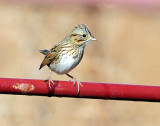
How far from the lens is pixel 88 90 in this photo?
4539mm

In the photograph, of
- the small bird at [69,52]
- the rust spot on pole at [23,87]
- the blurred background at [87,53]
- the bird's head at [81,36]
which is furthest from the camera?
the blurred background at [87,53]

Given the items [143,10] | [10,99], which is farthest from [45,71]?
[143,10]

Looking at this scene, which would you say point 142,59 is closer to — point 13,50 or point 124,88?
point 13,50

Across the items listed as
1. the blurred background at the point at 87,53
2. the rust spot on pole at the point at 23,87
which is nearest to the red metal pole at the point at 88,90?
the rust spot on pole at the point at 23,87

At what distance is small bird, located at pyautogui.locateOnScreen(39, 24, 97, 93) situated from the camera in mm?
6289

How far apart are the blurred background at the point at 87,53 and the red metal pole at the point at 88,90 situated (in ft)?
20.4

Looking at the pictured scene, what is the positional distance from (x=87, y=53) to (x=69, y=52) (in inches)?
226

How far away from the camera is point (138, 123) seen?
11.2 meters

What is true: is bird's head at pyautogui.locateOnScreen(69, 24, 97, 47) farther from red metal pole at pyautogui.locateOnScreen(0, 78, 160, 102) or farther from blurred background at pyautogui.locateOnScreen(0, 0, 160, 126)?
blurred background at pyautogui.locateOnScreen(0, 0, 160, 126)

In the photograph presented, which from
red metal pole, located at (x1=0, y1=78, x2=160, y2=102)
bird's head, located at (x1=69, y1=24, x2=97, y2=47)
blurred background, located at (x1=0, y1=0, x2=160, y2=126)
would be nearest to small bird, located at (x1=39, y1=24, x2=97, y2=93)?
bird's head, located at (x1=69, y1=24, x2=97, y2=47)

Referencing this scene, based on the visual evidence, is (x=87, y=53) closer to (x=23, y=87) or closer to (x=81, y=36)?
(x=81, y=36)

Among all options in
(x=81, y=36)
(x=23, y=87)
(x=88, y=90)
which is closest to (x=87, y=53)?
(x=81, y=36)

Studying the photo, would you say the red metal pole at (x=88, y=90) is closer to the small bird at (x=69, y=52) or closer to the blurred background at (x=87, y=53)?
the small bird at (x=69, y=52)

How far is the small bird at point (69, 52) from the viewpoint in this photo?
6289 mm
